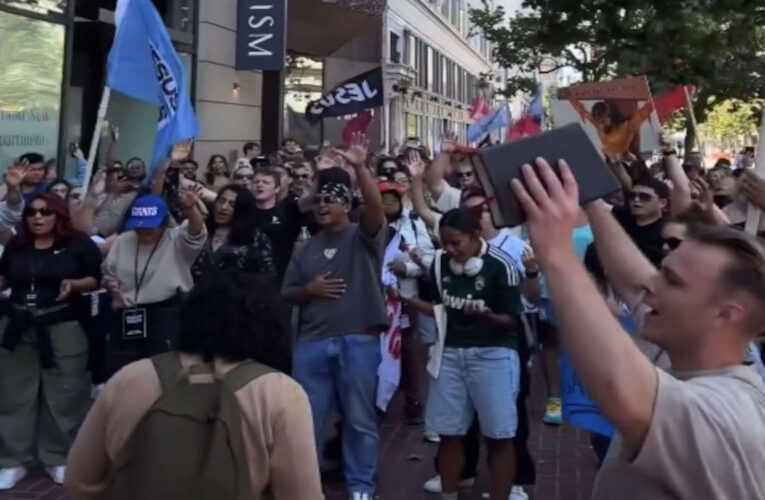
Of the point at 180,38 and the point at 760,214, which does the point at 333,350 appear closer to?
the point at 760,214

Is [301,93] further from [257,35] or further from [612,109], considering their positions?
[612,109]

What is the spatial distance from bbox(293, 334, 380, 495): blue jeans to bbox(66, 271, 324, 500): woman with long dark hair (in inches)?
116

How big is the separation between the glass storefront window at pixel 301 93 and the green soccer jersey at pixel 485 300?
18.6m

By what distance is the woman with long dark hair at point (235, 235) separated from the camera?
19.8 ft

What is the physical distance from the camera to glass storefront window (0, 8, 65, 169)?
39.4 ft

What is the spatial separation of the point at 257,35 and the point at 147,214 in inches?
439

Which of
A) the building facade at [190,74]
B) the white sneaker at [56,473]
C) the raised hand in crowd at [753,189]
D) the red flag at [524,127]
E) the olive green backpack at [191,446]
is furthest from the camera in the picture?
the red flag at [524,127]

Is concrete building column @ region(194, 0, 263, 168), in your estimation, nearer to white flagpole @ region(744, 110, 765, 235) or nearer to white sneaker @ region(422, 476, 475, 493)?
white sneaker @ region(422, 476, 475, 493)

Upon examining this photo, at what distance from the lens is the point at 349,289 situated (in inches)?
237

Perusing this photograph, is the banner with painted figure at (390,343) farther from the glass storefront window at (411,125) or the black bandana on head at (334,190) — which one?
the glass storefront window at (411,125)

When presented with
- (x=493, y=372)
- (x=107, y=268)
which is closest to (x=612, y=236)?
(x=493, y=372)

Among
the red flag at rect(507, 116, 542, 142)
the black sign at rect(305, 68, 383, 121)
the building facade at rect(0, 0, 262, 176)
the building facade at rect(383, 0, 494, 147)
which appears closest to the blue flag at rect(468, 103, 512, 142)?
the red flag at rect(507, 116, 542, 142)

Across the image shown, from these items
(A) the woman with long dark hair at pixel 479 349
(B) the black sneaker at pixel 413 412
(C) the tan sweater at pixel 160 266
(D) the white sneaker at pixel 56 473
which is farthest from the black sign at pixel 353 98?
(A) the woman with long dark hair at pixel 479 349

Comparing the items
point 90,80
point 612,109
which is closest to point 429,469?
point 612,109
